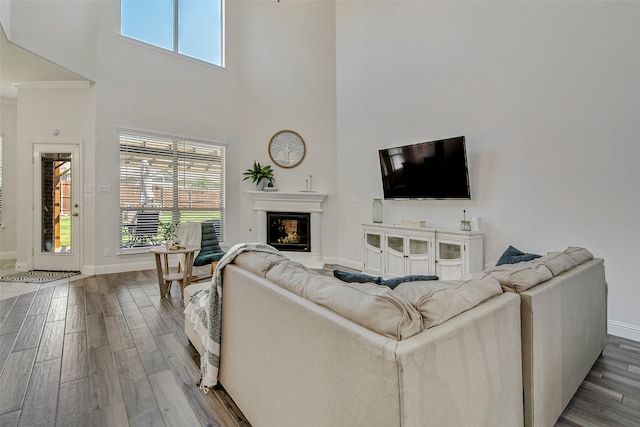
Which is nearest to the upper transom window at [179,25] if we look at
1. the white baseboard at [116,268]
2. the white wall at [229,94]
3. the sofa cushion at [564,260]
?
the white wall at [229,94]

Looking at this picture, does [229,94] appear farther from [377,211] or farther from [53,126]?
[377,211]

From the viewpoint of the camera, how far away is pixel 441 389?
2.82 feet

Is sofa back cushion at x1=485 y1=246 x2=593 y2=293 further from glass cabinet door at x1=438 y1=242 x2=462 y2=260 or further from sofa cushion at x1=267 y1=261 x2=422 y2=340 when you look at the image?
glass cabinet door at x1=438 y1=242 x2=462 y2=260

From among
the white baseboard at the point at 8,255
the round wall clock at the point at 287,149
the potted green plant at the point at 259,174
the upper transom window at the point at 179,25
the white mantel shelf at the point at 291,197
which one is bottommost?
the white baseboard at the point at 8,255

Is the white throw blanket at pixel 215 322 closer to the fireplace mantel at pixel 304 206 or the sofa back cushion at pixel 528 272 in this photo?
the sofa back cushion at pixel 528 272

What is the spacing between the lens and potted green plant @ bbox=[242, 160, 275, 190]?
5.76 m

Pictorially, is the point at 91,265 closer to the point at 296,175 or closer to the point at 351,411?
the point at 296,175

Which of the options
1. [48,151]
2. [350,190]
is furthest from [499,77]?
[48,151]

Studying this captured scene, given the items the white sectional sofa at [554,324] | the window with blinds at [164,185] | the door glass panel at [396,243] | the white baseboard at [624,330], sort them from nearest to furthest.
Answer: the white sectional sofa at [554,324], the white baseboard at [624,330], the door glass panel at [396,243], the window with blinds at [164,185]

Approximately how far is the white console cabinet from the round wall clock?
2122 millimetres

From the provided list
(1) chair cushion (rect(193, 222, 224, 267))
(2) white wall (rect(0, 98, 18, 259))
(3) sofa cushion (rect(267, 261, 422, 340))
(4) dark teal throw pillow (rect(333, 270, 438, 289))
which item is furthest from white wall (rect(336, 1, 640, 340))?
(2) white wall (rect(0, 98, 18, 259))

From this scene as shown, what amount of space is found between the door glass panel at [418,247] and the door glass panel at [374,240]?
0.58 metres

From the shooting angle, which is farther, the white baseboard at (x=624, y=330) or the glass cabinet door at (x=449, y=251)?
the glass cabinet door at (x=449, y=251)

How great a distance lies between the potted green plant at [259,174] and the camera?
18.9ft
